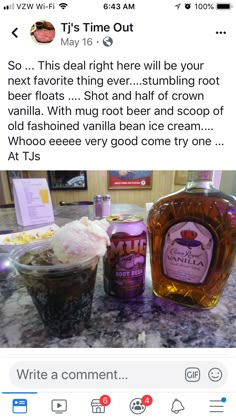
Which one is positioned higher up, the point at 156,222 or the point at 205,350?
the point at 156,222

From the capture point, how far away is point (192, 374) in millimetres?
214

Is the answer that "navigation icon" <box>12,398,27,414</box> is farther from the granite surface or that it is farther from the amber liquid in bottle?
the amber liquid in bottle

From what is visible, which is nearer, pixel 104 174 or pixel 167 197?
pixel 167 197

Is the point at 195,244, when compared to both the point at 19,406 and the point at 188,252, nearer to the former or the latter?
the point at 188,252

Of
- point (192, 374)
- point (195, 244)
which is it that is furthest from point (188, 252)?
point (192, 374)

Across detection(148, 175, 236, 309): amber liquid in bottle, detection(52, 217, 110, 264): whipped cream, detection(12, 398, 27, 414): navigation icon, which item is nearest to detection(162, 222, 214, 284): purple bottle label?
detection(148, 175, 236, 309): amber liquid in bottle

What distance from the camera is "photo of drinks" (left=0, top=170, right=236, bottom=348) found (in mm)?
211

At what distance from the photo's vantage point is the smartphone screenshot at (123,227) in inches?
8.3

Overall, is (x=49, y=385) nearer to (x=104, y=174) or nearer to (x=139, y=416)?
(x=139, y=416)
